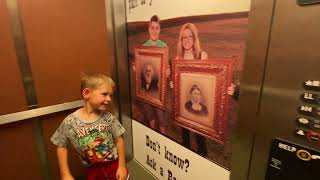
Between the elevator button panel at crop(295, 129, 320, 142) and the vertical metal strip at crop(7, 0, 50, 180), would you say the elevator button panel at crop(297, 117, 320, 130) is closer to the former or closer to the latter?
the elevator button panel at crop(295, 129, 320, 142)

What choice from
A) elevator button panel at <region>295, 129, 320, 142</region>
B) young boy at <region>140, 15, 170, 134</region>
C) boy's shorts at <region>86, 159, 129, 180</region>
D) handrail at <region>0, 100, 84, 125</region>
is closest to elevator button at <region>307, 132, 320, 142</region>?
elevator button panel at <region>295, 129, 320, 142</region>

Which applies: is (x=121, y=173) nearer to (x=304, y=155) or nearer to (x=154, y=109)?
(x=154, y=109)

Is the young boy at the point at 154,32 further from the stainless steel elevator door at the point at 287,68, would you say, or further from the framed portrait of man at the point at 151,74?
the stainless steel elevator door at the point at 287,68

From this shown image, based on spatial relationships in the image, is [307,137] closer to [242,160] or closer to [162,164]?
[242,160]

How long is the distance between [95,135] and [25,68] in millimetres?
558

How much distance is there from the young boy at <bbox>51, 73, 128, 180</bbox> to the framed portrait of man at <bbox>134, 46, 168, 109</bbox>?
160 mm

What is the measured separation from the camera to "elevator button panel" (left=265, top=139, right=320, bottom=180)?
464 millimetres

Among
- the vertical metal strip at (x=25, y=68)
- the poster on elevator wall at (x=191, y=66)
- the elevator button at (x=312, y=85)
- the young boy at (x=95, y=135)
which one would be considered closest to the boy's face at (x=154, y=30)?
the poster on elevator wall at (x=191, y=66)

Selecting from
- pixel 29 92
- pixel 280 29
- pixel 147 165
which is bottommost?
pixel 147 165

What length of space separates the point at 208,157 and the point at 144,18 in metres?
0.64

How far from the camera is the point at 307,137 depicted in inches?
18.4

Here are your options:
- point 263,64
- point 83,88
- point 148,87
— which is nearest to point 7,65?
point 83,88

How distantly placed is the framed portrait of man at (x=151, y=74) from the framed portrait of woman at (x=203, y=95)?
3.3 inches

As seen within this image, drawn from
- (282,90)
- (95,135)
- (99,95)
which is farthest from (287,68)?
A: (95,135)
